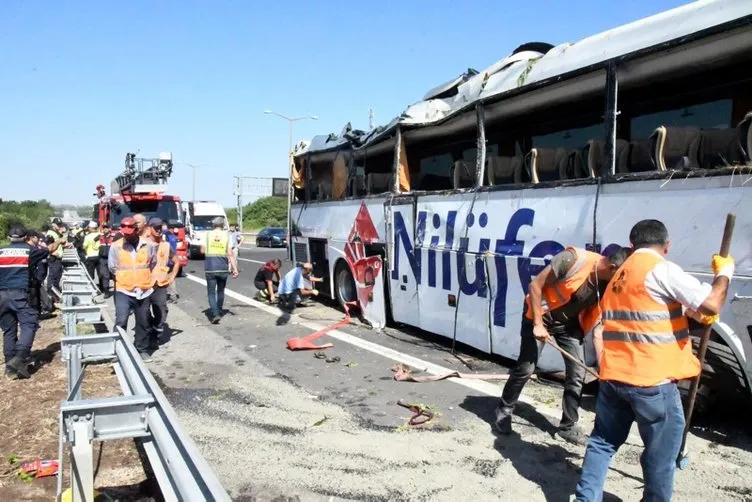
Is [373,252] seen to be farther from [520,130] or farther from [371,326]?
[520,130]

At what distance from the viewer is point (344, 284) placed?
1078 cm

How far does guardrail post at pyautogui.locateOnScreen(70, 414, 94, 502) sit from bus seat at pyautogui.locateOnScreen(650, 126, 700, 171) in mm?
4488

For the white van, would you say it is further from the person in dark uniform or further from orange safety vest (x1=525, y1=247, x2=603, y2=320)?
orange safety vest (x1=525, y1=247, x2=603, y2=320)

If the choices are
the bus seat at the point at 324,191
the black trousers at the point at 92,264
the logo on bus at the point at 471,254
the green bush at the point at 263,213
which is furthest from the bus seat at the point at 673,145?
the green bush at the point at 263,213

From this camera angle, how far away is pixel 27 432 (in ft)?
17.7

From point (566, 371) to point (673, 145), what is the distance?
2.02 m

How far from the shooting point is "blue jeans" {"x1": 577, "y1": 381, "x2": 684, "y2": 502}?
3.14 m

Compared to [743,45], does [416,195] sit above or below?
below

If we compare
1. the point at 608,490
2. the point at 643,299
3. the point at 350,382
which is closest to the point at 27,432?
the point at 350,382

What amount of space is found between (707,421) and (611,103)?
2.81m

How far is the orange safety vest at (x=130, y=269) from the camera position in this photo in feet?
24.5

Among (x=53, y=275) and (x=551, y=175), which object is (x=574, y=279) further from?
(x=53, y=275)

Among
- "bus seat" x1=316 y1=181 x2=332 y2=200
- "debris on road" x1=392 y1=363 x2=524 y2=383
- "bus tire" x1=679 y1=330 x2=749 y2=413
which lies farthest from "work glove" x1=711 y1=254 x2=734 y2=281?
"bus seat" x1=316 y1=181 x2=332 y2=200

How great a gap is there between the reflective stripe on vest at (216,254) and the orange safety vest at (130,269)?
2417 millimetres
